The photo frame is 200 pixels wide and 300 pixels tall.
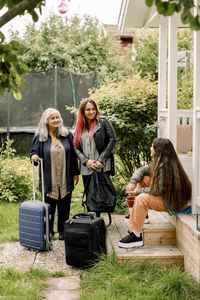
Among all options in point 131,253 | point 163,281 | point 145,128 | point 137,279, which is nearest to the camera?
point 163,281

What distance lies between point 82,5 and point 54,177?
14867 mm

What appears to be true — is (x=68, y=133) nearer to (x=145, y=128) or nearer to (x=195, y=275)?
(x=145, y=128)

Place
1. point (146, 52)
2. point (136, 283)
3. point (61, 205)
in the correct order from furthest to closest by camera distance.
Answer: point (146, 52) → point (61, 205) → point (136, 283)

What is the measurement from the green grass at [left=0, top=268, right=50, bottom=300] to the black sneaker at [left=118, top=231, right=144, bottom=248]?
0.80m

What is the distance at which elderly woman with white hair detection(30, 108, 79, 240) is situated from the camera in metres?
5.31

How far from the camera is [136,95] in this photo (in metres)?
6.66

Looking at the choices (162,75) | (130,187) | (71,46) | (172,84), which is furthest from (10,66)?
(71,46)

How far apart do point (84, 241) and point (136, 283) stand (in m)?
0.78

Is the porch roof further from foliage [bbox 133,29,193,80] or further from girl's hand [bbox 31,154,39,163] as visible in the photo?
foliage [bbox 133,29,193,80]

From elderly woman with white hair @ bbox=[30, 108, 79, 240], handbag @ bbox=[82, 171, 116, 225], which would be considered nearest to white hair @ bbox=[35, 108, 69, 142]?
elderly woman with white hair @ bbox=[30, 108, 79, 240]

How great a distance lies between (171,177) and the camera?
14.5 feet

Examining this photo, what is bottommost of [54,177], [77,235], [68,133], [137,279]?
[137,279]

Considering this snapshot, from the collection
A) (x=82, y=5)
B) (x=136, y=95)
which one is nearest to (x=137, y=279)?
(x=136, y=95)

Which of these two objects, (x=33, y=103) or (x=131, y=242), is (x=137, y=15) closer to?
(x=131, y=242)
